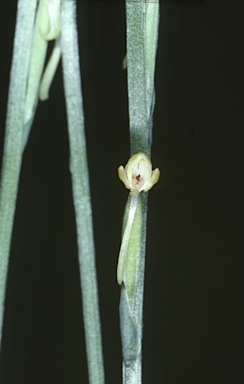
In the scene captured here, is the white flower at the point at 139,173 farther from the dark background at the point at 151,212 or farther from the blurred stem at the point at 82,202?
the dark background at the point at 151,212

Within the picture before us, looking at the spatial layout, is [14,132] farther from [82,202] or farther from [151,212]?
[151,212]

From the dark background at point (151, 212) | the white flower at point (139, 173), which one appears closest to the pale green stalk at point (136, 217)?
the white flower at point (139, 173)

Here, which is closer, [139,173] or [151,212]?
[139,173]

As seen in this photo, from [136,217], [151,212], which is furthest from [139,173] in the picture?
[151,212]

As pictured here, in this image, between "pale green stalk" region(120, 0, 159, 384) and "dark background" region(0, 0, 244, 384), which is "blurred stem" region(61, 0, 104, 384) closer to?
"pale green stalk" region(120, 0, 159, 384)

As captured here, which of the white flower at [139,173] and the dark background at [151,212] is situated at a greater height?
the dark background at [151,212]

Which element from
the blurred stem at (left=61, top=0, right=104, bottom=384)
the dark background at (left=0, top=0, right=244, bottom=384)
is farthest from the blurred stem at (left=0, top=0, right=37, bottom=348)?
the dark background at (left=0, top=0, right=244, bottom=384)

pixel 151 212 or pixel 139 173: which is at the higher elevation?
→ pixel 151 212
